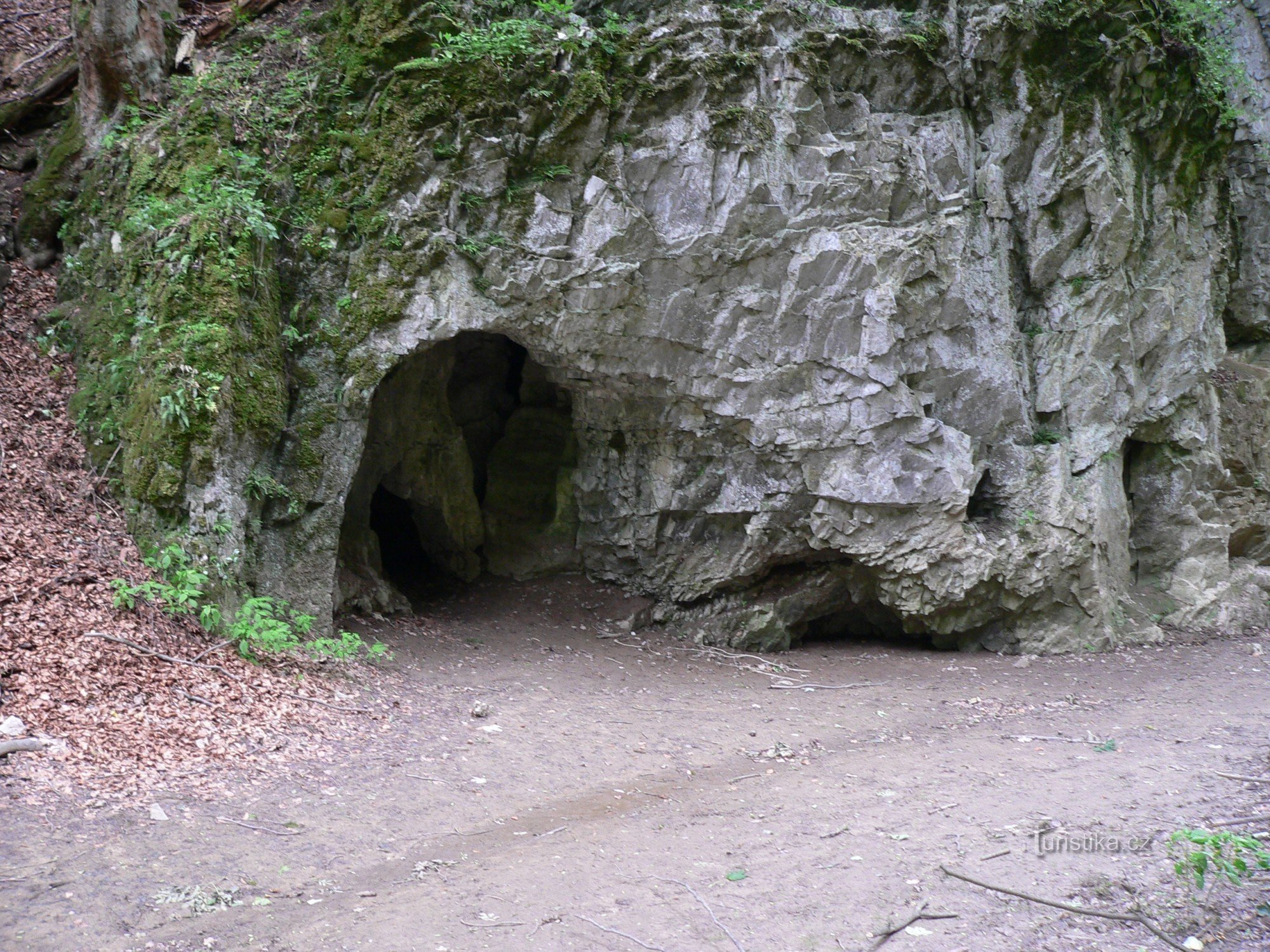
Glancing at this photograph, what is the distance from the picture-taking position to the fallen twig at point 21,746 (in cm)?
473

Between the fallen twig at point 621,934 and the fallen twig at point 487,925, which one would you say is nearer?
the fallen twig at point 621,934

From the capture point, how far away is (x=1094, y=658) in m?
10.0

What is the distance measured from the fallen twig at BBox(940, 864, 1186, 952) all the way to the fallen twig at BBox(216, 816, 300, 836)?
3501 millimetres

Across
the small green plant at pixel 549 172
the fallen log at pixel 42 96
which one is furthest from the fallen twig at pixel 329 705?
the fallen log at pixel 42 96

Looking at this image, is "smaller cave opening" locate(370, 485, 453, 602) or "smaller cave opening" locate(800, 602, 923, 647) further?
"smaller cave opening" locate(370, 485, 453, 602)

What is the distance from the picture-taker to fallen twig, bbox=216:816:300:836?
462 centimetres

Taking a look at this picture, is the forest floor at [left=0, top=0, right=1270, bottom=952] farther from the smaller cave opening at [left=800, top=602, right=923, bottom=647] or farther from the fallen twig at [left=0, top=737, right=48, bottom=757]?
the smaller cave opening at [left=800, top=602, right=923, bottom=647]

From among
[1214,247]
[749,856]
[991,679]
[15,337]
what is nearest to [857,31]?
[1214,247]

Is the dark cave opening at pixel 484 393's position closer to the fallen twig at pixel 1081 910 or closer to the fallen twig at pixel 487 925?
the fallen twig at pixel 487 925

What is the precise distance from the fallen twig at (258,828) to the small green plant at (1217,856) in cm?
437

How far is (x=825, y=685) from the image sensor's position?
29.2ft

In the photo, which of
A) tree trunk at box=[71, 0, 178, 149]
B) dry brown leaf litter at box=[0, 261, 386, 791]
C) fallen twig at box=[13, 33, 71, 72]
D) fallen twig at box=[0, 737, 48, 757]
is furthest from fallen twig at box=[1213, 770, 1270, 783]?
fallen twig at box=[13, 33, 71, 72]

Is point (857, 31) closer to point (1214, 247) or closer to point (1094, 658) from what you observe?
point (1214, 247)
